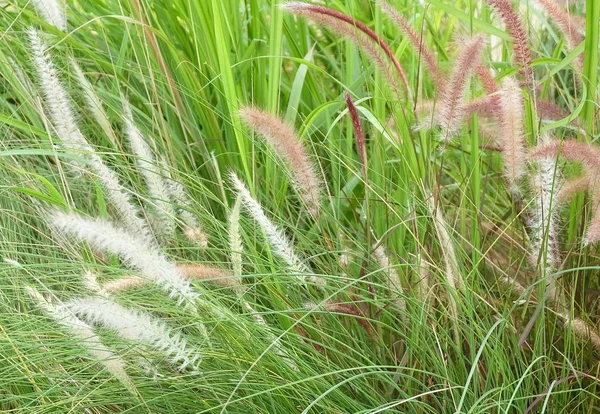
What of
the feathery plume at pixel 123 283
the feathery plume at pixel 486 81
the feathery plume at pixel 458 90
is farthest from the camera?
the feathery plume at pixel 486 81

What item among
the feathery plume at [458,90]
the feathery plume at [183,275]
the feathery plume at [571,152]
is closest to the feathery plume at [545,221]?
the feathery plume at [571,152]

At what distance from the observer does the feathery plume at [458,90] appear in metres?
1.28

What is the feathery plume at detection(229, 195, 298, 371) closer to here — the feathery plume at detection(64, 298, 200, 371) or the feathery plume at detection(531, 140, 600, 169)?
the feathery plume at detection(64, 298, 200, 371)

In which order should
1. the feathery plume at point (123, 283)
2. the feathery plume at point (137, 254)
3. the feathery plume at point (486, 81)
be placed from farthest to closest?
the feathery plume at point (486, 81) < the feathery plume at point (123, 283) < the feathery plume at point (137, 254)

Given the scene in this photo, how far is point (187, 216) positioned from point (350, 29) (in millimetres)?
375

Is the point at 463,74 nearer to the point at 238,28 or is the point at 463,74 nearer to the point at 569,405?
the point at 569,405

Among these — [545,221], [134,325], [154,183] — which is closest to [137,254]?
[134,325]

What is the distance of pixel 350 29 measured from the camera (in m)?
1.34

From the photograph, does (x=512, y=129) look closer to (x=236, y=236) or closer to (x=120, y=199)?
(x=236, y=236)

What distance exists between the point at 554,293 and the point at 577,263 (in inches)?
4.7

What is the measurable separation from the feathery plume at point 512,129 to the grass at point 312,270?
0.10ft

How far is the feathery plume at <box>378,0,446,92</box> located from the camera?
4.42 feet

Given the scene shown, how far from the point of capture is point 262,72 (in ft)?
6.23

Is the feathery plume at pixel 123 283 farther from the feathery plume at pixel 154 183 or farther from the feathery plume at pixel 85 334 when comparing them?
the feathery plume at pixel 154 183
